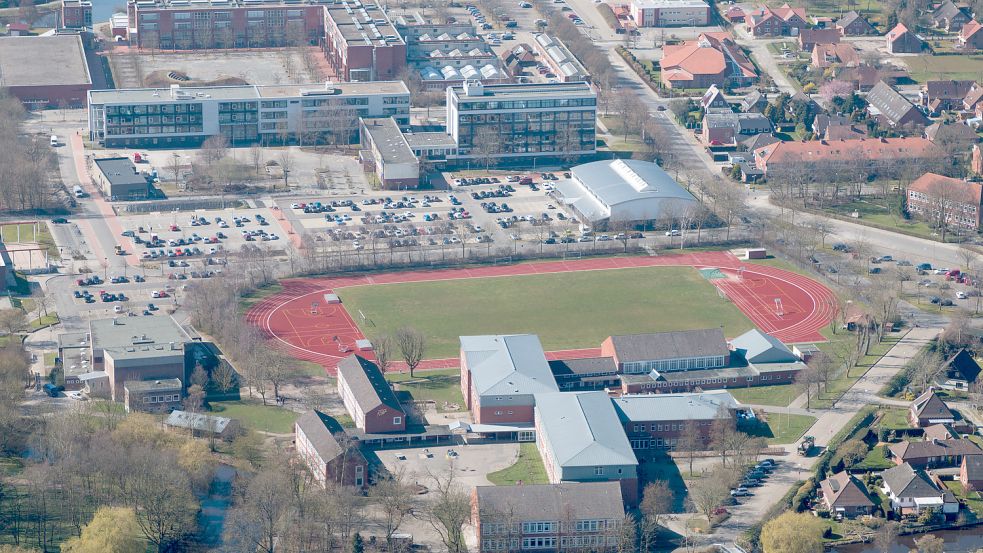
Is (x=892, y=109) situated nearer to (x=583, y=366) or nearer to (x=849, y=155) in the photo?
(x=849, y=155)

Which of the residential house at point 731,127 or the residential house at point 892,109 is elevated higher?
the residential house at point 892,109

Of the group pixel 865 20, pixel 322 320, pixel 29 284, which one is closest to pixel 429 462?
pixel 322 320

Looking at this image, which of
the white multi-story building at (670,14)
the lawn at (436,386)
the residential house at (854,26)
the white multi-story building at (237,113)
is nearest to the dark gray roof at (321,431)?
the lawn at (436,386)

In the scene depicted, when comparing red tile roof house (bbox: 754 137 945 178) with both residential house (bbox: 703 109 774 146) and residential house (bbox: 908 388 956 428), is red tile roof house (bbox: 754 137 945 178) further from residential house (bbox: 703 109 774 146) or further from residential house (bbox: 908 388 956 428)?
residential house (bbox: 908 388 956 428)

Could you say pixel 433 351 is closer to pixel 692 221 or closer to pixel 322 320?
pixel 322 320

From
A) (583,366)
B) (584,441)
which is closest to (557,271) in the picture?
(583,366)

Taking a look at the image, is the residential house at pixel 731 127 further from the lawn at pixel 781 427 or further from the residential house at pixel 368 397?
the residential house at pixel 368 397
